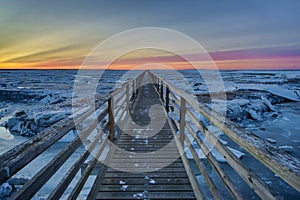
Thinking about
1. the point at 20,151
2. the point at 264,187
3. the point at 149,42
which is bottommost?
the point at 264,187

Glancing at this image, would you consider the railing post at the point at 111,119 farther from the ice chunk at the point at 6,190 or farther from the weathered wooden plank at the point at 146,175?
the ice chunk at the point at 6,190

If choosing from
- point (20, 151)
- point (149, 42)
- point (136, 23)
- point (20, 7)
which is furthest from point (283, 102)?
point (20, 151)

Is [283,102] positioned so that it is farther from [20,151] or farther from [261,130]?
[20,151]

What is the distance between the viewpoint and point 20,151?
1267 mm

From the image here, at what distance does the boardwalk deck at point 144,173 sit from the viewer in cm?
291

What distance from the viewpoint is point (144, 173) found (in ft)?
11.4

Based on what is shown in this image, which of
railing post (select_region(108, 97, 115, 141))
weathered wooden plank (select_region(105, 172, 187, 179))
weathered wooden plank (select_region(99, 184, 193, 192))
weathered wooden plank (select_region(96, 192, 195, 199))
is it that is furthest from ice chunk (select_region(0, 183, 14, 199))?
weathered wooden plank (select_region(96, 192, 195, 199))

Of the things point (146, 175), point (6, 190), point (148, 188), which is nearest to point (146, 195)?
point (148, 188)

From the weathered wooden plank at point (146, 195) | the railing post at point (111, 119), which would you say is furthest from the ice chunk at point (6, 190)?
the weathered wooden plank at point (146, 195)

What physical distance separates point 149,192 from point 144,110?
5.69 metres

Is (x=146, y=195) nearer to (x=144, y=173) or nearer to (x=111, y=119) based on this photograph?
(x=144, y=173)

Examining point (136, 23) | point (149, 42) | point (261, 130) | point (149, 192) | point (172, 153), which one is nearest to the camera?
point (149, 192)

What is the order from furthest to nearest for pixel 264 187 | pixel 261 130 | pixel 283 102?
pixel 283 102, pixel 261 130, pixel 264 187

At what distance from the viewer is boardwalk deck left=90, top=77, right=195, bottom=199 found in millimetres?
2906
